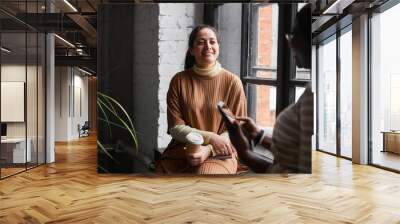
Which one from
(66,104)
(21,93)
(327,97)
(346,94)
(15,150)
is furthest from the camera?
(66,104)

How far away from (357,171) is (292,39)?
103 inches

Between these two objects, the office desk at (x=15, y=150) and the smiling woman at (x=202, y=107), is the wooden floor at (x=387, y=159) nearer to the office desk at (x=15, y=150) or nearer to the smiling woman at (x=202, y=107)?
the smiling woman at (x=202, y=107)

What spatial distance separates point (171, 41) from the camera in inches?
241

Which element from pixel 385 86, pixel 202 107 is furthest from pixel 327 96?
pixel 202 107

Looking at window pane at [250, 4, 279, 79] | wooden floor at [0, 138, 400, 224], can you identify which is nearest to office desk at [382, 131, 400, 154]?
wooden floor at [0, 138, 400, 224]

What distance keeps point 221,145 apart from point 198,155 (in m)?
0.37

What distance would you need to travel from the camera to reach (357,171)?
693 centimetres

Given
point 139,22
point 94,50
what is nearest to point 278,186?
point 139,22

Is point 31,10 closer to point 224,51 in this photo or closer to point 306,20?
point 224,51

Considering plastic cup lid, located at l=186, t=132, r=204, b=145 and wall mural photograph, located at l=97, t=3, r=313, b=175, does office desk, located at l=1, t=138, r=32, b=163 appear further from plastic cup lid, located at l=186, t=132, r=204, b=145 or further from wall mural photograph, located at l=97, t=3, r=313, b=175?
plastic cup lid, located at l=186, t=132, r=204, b=145

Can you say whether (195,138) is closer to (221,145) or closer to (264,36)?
(221,145)

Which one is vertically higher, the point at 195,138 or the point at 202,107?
the point at 202,107

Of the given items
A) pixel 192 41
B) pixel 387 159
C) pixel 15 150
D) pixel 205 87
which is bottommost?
pixel 387 159

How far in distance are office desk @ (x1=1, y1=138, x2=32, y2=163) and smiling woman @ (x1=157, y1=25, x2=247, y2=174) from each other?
2695mm
